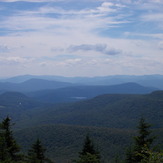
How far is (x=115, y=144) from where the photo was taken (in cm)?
9444

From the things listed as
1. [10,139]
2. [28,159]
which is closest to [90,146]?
[28,159]

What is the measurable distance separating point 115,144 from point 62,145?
2313cm

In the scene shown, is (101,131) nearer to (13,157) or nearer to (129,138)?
(129,138)

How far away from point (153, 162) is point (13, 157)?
1386 centimetres

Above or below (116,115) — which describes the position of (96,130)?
above

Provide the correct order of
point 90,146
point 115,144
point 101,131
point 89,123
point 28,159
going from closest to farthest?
point 28,159, point 90,146, point 115,144, point 101,131, point 89,123

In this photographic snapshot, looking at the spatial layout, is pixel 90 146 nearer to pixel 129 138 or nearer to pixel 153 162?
pixel 153 162

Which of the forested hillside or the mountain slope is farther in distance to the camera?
the mountain slope

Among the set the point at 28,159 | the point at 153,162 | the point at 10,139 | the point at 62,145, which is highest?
the point at 153,162

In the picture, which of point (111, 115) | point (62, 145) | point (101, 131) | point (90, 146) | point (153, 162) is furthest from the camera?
point (111, 115)

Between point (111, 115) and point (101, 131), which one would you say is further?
point (111, 115)

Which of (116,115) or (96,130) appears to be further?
(116,115)

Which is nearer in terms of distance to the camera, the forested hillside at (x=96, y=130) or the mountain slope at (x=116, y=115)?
the forested hillside at (x=96, y=130)

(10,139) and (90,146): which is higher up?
(10,139)
